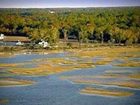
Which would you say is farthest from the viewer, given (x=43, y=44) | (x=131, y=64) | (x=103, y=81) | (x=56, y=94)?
(x=43, y=44)

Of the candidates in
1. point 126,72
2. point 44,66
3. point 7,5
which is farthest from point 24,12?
point 126,72

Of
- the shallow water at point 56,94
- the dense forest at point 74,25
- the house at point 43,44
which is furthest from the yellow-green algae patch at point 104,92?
the house at point 43,44

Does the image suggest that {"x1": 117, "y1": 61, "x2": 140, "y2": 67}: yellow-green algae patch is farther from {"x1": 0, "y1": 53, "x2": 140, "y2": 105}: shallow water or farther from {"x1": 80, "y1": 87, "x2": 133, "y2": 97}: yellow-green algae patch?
{"x1": 80, "y1": 87, "x2": 133, "y2": 97}: yellow-green algae patch

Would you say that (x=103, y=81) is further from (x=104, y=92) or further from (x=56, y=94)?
(x=56, y=94)

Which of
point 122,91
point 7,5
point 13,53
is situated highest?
point 7,5

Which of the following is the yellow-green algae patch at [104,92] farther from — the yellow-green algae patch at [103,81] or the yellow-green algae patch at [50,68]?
the yellow-green algae patch at [50,68]

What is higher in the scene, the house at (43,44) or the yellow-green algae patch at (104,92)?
the house at (43,44)

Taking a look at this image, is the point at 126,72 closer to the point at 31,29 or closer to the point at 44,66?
the point at 44,66

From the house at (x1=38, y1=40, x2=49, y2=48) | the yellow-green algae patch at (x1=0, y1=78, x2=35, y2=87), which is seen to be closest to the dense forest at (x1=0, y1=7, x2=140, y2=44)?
the house at (x1=38, y1=40, x2=49, y2=48)

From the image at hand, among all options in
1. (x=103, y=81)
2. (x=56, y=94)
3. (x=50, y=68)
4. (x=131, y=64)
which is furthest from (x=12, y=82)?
(x=131, y=64)
